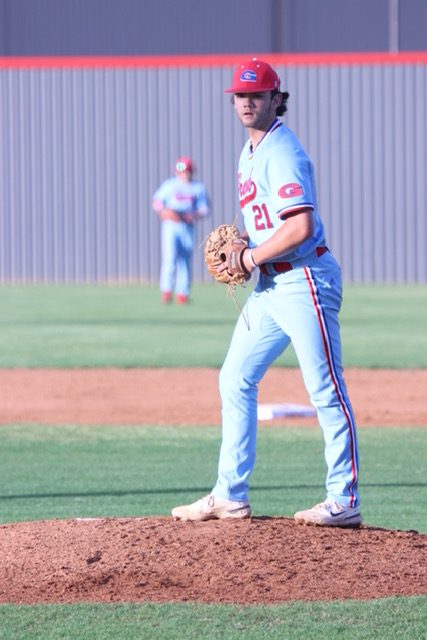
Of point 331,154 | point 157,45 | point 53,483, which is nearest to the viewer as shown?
point 53,483

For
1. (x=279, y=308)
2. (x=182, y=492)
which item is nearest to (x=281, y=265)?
(x=279, y=308)

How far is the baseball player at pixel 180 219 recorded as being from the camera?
2105cm

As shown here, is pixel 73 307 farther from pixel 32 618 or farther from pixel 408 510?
pixel 32 618

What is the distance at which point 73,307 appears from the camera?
2086 centimetres

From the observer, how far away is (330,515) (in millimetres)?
5477

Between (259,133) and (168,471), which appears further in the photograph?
(168,471)

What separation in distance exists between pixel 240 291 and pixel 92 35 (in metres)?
8.59

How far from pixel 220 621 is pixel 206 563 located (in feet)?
1.90

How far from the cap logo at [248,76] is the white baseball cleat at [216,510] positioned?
1.75 meters

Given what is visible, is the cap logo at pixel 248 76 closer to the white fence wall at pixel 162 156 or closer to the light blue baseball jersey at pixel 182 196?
the light blue baseball jersey at pixel 182 196

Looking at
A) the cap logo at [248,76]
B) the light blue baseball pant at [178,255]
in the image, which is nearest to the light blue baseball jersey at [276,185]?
the cap logo at [248,76]

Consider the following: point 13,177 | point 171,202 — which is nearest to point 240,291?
point 171,202

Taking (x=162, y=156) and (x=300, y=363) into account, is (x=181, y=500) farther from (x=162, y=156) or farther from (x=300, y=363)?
(x=162, y=156)

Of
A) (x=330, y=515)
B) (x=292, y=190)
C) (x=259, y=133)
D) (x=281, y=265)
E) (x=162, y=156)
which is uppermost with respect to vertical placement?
(x=162, y=156)
